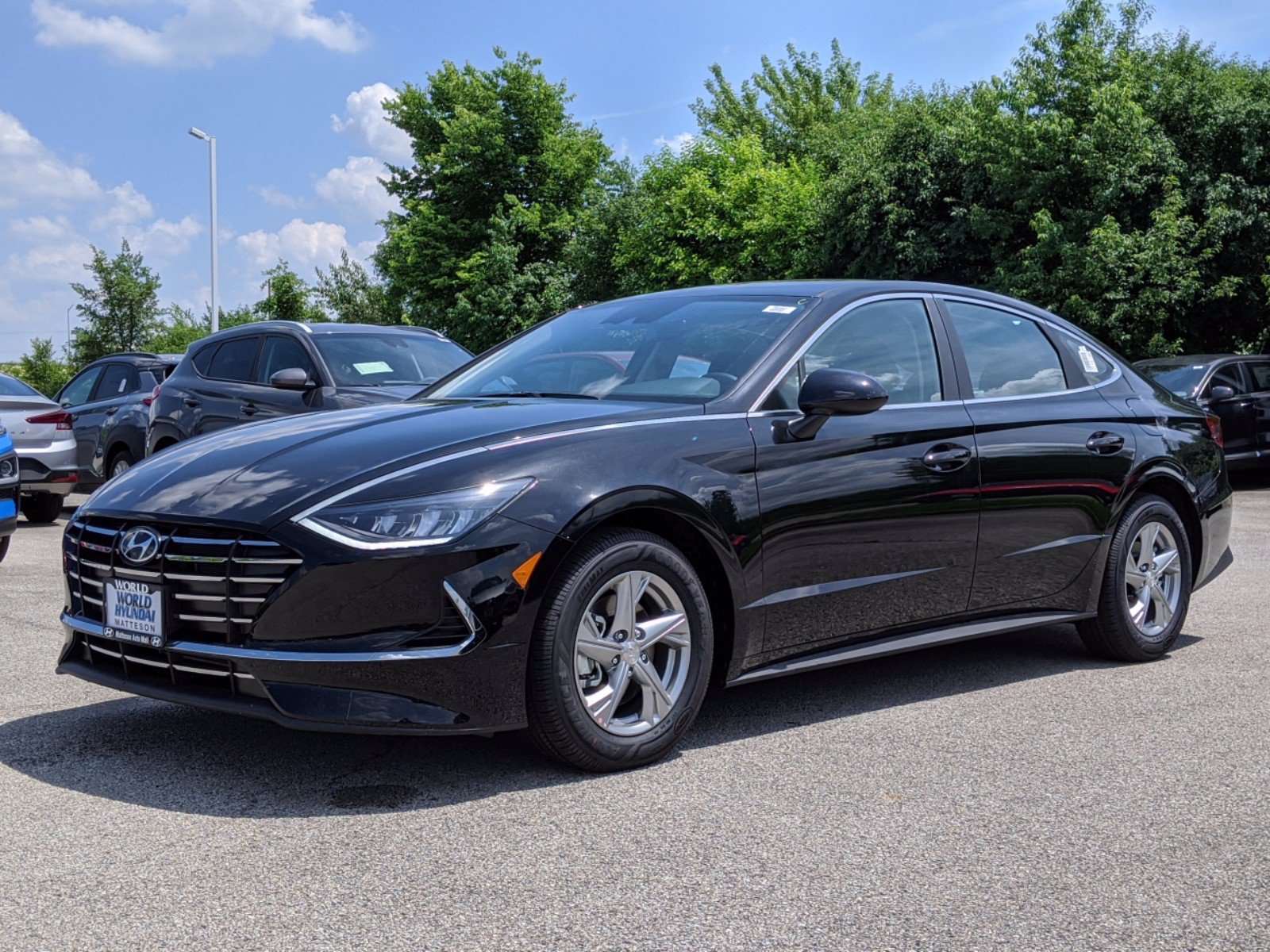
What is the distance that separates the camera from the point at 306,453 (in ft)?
13.5

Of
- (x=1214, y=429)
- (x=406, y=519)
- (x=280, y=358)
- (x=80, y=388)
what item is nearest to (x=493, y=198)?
(x=80, y=388)

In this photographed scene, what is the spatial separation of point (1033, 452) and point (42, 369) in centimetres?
5845

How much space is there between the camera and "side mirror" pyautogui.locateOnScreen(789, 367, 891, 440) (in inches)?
176

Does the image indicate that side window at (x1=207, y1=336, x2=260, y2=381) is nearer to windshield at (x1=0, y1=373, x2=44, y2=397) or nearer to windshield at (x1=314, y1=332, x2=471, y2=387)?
windshield at (x1=314, y1=332, x2=471, y2=387)

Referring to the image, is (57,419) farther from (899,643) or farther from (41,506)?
(899,643)

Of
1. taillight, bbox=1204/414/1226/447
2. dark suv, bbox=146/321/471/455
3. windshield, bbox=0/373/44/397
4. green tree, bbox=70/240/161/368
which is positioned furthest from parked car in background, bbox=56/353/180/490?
green tree, bbox=70/240/161/368

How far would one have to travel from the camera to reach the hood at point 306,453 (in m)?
3.86

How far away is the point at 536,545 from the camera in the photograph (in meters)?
3.80

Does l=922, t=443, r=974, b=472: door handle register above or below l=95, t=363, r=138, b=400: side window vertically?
below

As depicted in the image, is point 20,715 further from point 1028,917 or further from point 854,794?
point 1028,917

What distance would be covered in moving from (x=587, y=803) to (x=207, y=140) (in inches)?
1389

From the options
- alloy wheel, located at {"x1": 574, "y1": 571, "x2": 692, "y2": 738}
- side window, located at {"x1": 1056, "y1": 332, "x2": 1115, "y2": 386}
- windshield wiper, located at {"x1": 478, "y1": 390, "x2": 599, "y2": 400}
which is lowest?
alloy wheel, located at {"x1": 574, "y1": 571, "x2": 692, "y2": 738}

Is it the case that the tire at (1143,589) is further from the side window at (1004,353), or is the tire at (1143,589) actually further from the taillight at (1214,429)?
the side window at (1004,353)

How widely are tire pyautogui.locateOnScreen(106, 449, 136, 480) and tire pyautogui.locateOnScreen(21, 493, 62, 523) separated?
81 cm
